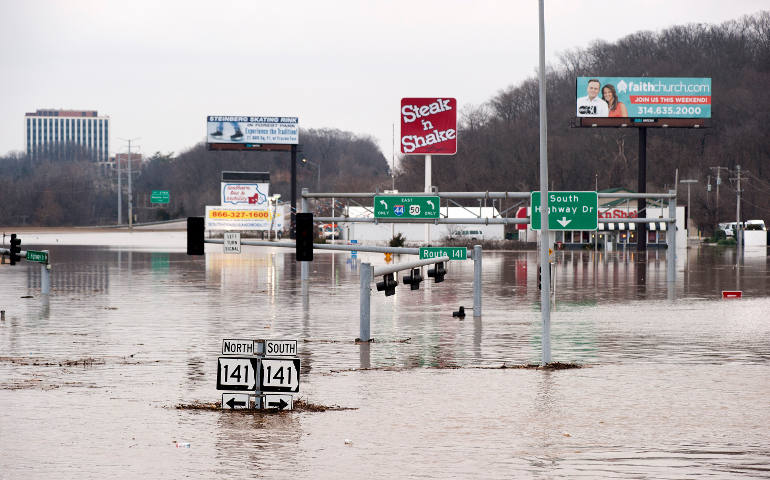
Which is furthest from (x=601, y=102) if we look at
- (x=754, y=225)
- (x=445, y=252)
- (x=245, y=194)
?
(x=445, y=252)

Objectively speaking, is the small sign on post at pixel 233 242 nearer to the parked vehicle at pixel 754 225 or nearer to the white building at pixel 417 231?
the white building at pixel 417 231

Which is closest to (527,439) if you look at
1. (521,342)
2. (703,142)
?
(521,342)

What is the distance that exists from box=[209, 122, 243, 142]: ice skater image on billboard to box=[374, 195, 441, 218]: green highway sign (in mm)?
70235

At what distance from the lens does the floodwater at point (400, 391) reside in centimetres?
1104

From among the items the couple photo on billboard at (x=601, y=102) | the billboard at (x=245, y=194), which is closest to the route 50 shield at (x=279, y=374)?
the couple photo on billboard at (x=601, y=102)

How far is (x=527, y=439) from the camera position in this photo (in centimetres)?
1223

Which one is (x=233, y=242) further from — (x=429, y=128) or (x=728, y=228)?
(x=728, y=228)

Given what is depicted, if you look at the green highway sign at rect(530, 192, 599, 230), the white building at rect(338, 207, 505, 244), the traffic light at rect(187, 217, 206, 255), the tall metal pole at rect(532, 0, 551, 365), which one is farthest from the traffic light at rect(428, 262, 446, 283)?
the white building at rect(338, 207, 505, 244)

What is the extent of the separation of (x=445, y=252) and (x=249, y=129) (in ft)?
272

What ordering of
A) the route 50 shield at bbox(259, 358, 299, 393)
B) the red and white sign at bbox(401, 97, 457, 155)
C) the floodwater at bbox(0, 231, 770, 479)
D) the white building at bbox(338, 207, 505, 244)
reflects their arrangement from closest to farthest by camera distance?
the floodwater at bbox(0, 231, 770, 479) < the route 50 shield at bbox(259, 358, 299, 393) < the red and white sign at bbox(401, 97, 457, 155) < the white building at bbox(338, 207, 505, 244)

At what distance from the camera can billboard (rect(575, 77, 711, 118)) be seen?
83.9 m

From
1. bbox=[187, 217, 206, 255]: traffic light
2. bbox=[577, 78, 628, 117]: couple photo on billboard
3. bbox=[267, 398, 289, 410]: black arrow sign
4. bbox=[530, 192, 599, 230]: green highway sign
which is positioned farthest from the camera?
bbox=[577, 78, 628, 117]: couple photo on billboard

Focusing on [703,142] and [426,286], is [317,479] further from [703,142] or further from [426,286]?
[703,142]

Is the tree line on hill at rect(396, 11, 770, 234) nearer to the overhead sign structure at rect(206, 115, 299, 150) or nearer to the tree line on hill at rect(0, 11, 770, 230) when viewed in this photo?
the tree line on hill at rect(0, 11, 770, 230)
